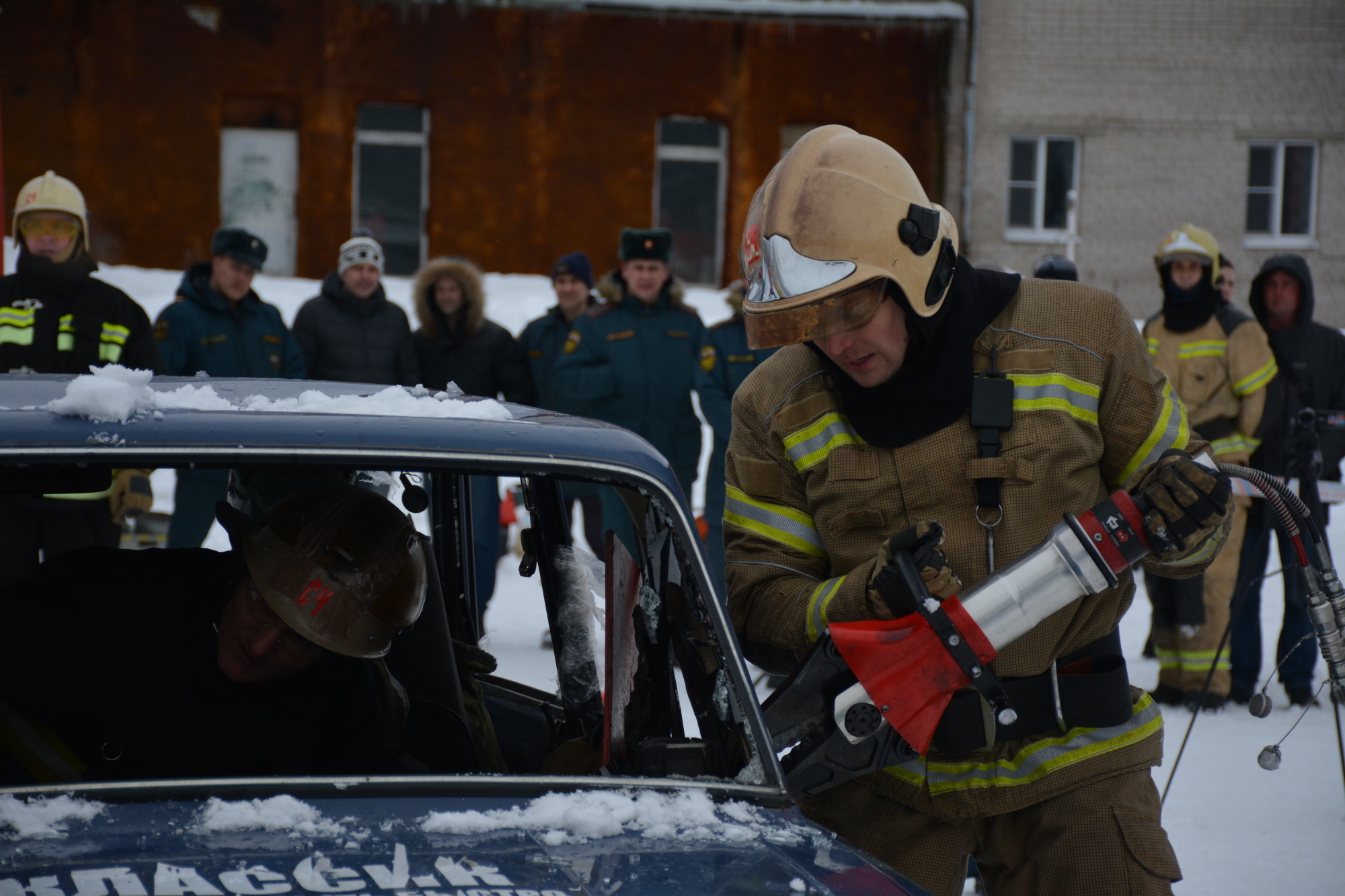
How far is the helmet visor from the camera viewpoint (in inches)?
81.7

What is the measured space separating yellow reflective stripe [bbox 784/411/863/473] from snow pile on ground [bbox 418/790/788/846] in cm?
70

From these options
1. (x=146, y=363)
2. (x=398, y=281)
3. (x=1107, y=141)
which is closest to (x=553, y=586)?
(x=146, y=363)

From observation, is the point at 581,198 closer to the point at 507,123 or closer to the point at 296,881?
the point at 507,123

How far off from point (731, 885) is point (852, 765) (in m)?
0.61

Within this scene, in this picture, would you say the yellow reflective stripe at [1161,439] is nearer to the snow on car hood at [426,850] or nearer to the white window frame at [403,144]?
the snow on car hood at [426,850]

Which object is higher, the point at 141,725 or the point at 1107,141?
the point at 1107,141

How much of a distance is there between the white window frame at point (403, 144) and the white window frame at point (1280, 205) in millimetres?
10729

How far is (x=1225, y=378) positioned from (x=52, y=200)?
203 inches

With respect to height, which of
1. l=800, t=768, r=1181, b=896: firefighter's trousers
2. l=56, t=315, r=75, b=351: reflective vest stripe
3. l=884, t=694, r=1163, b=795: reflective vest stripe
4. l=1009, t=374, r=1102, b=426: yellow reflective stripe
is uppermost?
l=56, t=315, r=75, b=351: reflective vest stripe

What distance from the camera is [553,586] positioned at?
9.27ft

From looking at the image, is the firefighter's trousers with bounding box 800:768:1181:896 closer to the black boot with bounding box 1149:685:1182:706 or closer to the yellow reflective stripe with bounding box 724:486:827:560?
the yellow reflective stripe with bounding box 724:486:827:560

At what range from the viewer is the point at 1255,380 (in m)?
6.00

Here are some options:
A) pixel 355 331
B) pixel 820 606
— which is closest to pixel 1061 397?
pixel 820 606

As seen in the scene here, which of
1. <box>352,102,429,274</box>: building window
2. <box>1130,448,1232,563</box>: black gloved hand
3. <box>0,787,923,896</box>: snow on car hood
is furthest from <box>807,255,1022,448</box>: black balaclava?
<box>352,102,429,274</box>: building window
